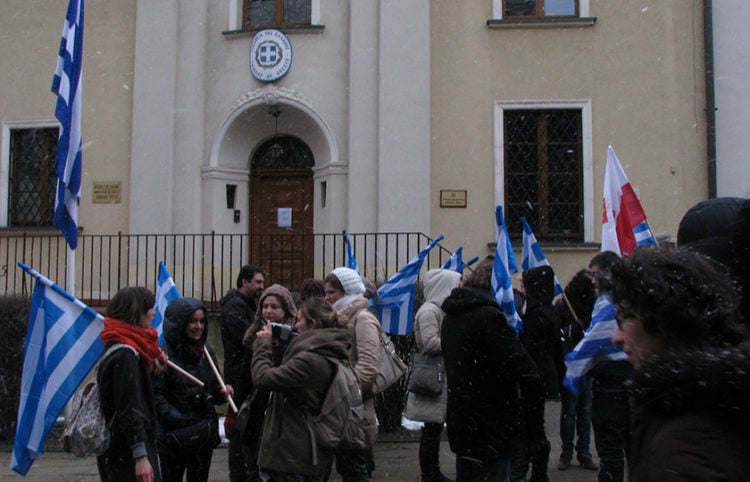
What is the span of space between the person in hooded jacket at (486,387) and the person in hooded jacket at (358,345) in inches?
32.5

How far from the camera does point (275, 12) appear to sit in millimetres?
13258

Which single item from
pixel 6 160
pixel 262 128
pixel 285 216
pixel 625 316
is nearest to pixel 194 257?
pixel 285 216

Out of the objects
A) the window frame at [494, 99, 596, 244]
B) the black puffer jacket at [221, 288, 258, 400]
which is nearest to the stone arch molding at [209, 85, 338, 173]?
the window frame at [494, 99, 596, 244]

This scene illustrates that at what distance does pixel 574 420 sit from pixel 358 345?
A: 2668 millimetres

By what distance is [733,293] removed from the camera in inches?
73.2

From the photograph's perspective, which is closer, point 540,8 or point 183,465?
point 183,465

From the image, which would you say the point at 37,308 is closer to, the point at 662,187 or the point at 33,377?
the point at 33,377

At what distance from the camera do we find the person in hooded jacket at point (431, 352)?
6.27 meters

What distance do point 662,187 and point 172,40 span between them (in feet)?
26.9

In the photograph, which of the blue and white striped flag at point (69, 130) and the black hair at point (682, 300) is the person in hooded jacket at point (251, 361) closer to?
the blue and white striped flag at point (69, 130)

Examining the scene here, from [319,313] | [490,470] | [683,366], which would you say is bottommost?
[490,470]

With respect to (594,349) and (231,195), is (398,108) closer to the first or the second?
(231,195)

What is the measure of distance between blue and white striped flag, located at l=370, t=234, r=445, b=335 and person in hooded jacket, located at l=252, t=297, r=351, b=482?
3.30m

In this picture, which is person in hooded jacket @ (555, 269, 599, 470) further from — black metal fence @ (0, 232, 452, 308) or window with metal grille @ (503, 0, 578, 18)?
window with metal grille @ (503, 0, 578, 18)
